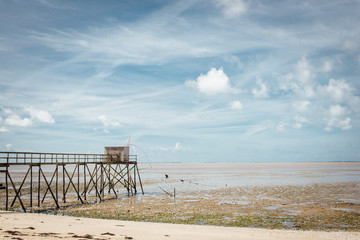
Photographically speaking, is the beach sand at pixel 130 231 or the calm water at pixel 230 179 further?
the calm water at pixel 230 179

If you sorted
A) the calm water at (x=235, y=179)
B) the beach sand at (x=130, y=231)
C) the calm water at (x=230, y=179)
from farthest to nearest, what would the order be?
the calm water at (x=235, y=179)
the calm water at (x=230, y=179)
the beach sand at (x=130, y=231)

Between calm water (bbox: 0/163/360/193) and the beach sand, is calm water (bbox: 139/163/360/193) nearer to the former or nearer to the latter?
calm water (bbox: 0/163/360/193)

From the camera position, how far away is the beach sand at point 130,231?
15508 mm

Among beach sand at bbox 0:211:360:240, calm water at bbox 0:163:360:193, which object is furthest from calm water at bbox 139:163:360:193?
beach sand at bbox 0:211:360:240

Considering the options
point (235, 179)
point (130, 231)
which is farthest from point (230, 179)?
point (130, 231)

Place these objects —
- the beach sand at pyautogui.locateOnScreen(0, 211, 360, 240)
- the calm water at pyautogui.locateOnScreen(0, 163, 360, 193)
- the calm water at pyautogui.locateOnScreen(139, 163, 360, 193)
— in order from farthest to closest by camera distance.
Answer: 1. the calm water at pyautogui.locateOnScreen(139, 163, 360, 193)
2. the calm water at pyautogui.locateOnScreen(0, 163, 360, 193)
3. the beach sand at pyautogui.locateOnScreen(0, 211, 360, 240)

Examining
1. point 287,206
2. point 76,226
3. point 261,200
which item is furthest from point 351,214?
point 76,226

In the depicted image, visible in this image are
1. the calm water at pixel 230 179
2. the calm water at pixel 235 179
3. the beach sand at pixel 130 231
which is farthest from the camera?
the calm water at pixel 235 179

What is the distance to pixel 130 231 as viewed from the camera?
16.9 meters

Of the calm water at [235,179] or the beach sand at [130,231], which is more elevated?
the beach sand at [130,231]

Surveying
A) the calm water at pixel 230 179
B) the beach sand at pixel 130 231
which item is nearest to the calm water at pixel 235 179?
the calm water at pixel 230 179

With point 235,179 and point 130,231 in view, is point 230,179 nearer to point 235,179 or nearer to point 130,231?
point 235,179

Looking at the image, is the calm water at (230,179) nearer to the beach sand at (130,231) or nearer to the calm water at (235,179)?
the calm water at (235,179)

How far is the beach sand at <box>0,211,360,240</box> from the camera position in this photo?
50.9ft
